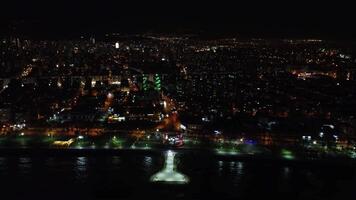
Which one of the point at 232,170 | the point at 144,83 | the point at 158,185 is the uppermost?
the point at 144,83

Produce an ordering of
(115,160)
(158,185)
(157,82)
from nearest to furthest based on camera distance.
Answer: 1. (158,185)
2. (115,160)
3. (157,82)

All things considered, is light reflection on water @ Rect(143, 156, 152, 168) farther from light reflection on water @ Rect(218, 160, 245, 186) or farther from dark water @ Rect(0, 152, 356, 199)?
light reflection on water @ Rect(218, 160, 245, 186)

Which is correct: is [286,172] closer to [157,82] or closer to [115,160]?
[115,160]

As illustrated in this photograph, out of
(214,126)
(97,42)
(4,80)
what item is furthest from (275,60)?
(214,126)

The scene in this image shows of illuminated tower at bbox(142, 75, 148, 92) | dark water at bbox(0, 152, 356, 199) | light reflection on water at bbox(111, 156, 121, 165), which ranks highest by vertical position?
illuminated tower at bbox(142, 75, 148, 92)

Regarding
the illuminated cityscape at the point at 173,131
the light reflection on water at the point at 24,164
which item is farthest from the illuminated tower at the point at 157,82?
the light reflection on water at the point at 24,164

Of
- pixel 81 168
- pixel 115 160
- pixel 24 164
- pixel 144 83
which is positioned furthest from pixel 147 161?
pixel 144 83

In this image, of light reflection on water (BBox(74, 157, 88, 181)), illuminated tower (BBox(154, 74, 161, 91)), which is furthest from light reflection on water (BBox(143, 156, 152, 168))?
illuminated tower (BBox(154, 74, 161, 91))

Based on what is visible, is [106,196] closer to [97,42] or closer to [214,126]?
[214,126]

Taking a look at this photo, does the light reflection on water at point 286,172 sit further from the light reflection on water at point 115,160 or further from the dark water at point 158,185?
the light reflection on water at point 115,160
